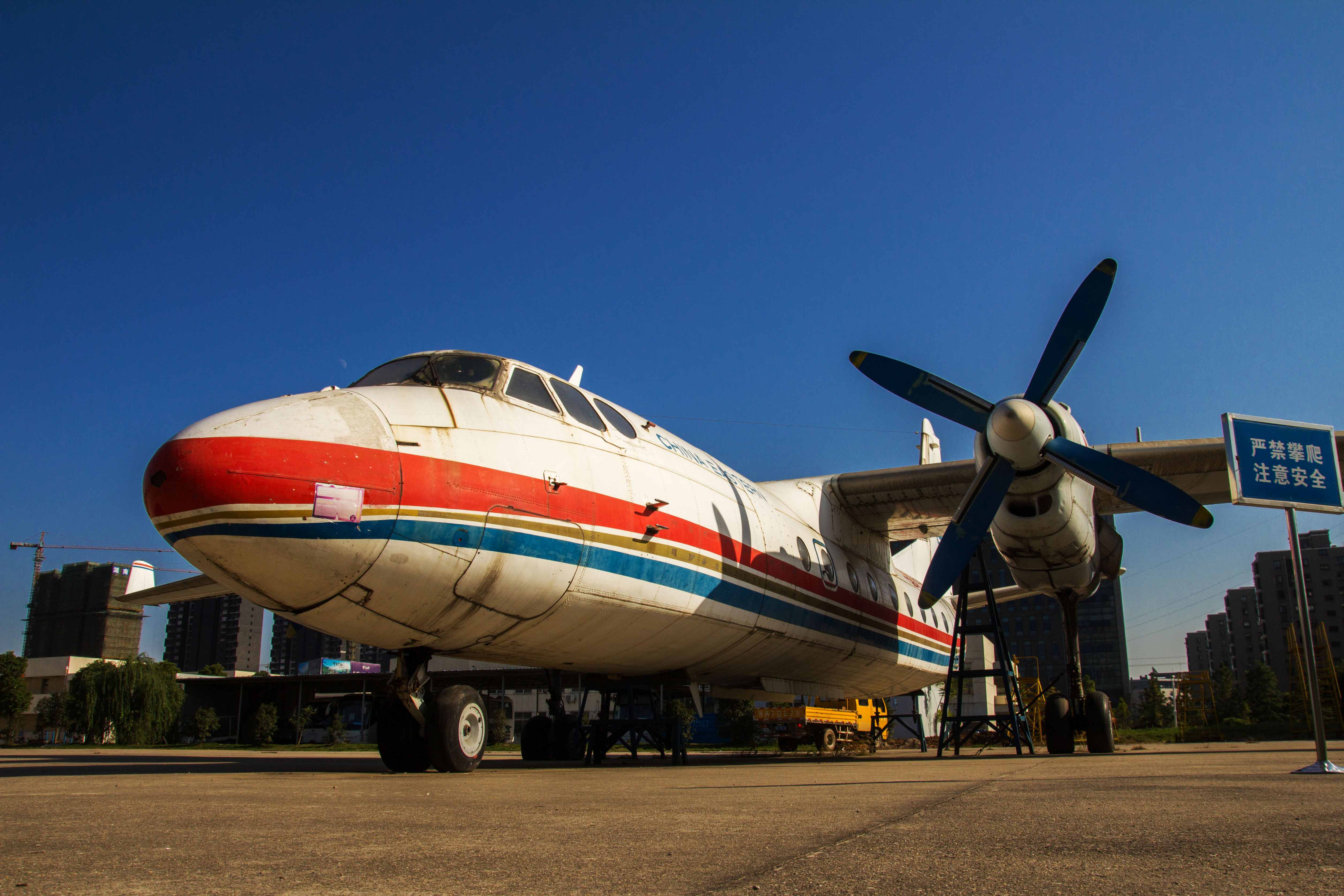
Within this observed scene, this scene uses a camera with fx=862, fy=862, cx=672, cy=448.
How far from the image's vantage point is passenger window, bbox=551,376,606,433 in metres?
10.7

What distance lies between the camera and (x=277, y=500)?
7.60 metres

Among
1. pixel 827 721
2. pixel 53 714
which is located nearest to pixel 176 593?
pixel 827 721

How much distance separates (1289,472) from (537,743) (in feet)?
37.3

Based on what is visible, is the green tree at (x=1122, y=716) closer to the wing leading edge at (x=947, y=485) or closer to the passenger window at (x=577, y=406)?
the wing leading edge at (x=947, y=485)

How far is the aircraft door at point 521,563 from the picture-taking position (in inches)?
347

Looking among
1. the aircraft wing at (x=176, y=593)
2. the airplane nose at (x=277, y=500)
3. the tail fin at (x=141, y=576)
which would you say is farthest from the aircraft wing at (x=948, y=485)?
the tail fin at (x=141, y=576)

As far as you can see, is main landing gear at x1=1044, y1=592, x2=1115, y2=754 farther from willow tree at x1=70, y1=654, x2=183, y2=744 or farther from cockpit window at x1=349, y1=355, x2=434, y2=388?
willow tree at x1=70, y1=654, x2=183, y2=744

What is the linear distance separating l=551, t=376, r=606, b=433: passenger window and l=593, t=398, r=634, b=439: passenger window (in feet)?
0.69

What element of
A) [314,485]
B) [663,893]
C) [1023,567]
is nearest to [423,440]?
[314,485]

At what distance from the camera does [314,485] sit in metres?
7.75

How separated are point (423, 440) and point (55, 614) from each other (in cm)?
15584

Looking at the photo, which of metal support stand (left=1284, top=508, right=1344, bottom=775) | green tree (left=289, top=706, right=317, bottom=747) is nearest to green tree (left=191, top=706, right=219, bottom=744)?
green tree (left=289, top=706, right=317, bottom=747)

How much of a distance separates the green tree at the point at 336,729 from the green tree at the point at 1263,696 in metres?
64.0

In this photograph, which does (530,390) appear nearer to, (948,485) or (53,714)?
(948,485)
